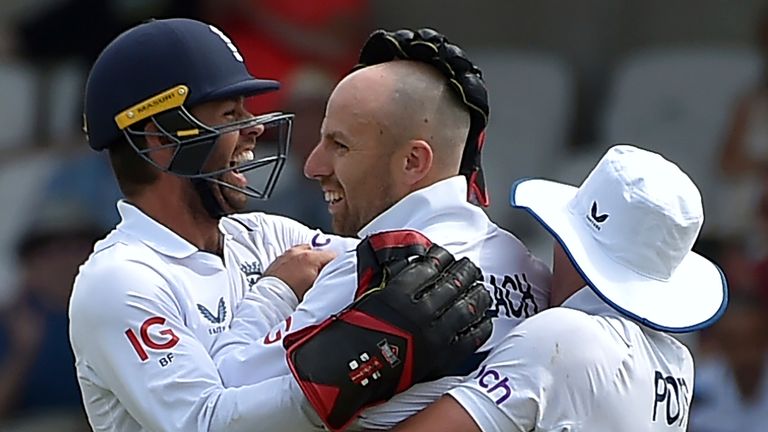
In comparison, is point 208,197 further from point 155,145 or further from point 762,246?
point 762,246

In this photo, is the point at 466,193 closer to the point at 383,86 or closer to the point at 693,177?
the point at 383,86

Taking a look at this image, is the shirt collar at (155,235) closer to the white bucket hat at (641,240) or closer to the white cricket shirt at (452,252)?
the white cricket shirt at (452,252)

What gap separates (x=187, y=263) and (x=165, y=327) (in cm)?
22

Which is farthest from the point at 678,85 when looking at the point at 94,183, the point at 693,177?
the point at 94,183

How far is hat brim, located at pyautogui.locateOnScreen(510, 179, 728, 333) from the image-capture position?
2.96m

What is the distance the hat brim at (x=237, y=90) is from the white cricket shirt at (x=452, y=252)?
379mm

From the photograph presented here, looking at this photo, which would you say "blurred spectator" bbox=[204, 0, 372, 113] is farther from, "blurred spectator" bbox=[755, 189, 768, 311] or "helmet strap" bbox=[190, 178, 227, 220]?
"helmet strap" bbox=[190, 178, 227, 220]

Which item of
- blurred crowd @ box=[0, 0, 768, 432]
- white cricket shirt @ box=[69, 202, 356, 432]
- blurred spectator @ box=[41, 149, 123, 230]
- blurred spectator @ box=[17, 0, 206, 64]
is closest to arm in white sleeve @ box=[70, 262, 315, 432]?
white cricket shirt @ box=[69, 202, 356, 432]

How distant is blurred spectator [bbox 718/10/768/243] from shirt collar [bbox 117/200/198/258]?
3679mm

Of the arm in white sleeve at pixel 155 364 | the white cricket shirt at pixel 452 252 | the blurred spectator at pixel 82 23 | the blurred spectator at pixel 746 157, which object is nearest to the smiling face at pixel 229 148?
the arm in white sleeve at pixel 155 364

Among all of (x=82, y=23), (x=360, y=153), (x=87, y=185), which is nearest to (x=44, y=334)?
(x=87, y=185)

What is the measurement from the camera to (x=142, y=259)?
3.18 m

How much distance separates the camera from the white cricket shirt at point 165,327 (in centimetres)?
293

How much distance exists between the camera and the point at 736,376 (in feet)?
20.6
